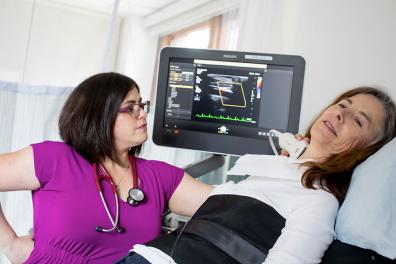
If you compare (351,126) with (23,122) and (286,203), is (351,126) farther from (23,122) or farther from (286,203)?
(23,122)

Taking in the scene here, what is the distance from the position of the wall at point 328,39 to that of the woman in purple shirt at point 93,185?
3.06 feet

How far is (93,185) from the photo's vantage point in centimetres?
135

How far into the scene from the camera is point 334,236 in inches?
40.1

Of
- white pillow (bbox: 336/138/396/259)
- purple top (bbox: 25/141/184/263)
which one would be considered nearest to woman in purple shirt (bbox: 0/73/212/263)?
purple top (bbox: 25/141/184/263)

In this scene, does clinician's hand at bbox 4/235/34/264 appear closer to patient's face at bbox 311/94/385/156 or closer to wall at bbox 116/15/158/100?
patient's face at bbox 311/94/385/156

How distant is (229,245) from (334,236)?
0.81 feet

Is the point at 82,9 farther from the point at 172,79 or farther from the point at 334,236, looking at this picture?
the point at 334,236

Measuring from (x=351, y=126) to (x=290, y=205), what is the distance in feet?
1.15

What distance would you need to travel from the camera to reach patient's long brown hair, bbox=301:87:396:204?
3.67ft

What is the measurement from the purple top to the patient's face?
604 mm

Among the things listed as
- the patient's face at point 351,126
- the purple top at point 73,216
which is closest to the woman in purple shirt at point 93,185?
the purple top at point 73,216

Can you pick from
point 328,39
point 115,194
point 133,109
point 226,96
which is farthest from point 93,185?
point 328,39

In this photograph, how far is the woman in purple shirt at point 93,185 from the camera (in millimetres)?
1287

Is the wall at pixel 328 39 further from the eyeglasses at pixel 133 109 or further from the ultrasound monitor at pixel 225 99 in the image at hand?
the eyeglasses at pixel 133 109
